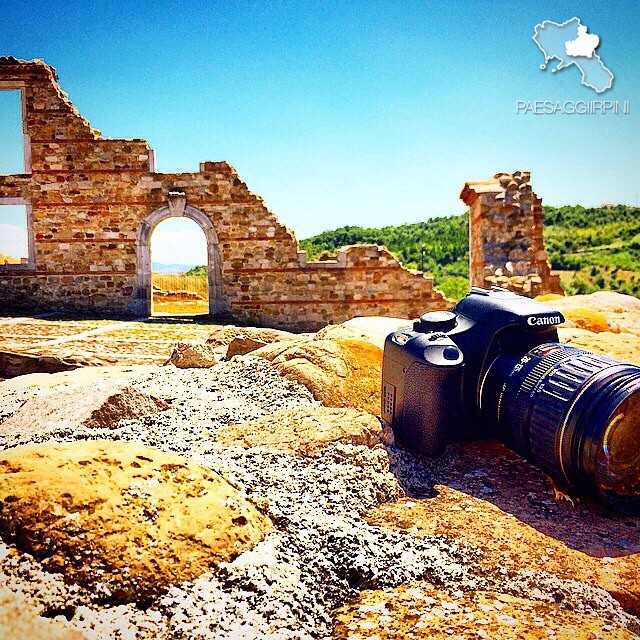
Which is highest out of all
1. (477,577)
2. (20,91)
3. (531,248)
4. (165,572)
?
(20,91)

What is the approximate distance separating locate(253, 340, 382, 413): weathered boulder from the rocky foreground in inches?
2.2

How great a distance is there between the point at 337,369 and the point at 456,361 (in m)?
1.05

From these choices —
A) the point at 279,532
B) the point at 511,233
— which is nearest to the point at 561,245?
the point at 511,233

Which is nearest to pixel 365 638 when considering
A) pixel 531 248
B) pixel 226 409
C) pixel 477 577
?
pixel 477 577

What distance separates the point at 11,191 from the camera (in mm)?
12531

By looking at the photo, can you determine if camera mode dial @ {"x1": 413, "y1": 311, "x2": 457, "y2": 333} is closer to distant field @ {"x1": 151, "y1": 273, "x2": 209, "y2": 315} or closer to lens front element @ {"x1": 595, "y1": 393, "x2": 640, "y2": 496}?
lens front element @ {"x1": 595, "y1": 393, "x2": 640, "y2": 496}

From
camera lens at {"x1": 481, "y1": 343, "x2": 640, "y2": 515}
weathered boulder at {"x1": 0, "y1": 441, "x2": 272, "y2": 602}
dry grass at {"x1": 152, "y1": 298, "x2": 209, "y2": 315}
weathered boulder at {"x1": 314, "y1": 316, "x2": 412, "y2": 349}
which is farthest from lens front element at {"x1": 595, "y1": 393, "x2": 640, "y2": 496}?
dry grass at {"x1": 152, "y1": 298, "x2": 209, "y2": 315}

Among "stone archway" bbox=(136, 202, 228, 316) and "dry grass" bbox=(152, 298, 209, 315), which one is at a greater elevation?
"stone archway" bbox=(136, 202, 228, 316)

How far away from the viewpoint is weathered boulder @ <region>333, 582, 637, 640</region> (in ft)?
5.56

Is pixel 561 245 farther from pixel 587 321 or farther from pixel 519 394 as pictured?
pixel 519 394

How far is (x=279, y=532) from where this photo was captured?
6.97ft

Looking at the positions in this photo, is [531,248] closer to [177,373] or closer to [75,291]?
[177,373]

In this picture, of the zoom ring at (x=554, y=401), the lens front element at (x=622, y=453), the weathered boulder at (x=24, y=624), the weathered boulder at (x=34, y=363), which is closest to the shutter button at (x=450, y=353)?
the zoom ring at (x=554, y=401)

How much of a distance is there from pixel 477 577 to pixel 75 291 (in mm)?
12162
